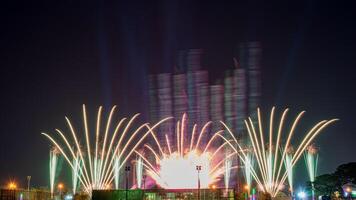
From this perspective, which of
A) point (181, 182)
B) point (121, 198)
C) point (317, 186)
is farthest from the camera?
point (181, 182)

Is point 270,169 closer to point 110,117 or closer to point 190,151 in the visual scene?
point 190,151

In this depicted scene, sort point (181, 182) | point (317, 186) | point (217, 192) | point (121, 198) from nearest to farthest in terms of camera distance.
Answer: point (121, 198) < point (217, 192) < point (317, 186) < point (181, 182)

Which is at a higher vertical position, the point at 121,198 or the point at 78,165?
the point at 78,165

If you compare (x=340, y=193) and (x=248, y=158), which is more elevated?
(x=248, y=158)

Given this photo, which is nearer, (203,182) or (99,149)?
(99,149)

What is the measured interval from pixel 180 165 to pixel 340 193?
28.3m

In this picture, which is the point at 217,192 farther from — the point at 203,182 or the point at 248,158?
the point at 203,182

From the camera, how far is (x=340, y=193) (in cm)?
7925

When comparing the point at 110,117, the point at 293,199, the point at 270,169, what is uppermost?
the point at 110,117

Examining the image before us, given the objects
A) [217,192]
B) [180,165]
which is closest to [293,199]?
[217,192]

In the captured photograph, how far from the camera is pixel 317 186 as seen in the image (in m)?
80.9

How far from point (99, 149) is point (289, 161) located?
106 ft

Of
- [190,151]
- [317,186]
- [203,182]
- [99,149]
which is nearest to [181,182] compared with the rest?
[203,182]

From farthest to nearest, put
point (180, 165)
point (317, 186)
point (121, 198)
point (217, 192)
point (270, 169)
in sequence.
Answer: point (180, 165)
point (317, 186)
point (270, 169)
point (217, 192)
point (121, 198)
